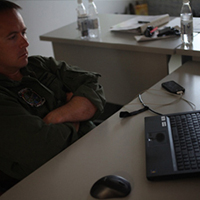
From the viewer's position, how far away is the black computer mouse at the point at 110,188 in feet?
2.90

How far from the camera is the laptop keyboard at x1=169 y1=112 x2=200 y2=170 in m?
0.93

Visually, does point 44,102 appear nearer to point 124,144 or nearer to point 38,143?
A: point 38,143

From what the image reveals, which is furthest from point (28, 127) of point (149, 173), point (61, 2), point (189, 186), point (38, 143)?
point (61, 2)

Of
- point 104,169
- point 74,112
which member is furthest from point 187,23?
point 104,169

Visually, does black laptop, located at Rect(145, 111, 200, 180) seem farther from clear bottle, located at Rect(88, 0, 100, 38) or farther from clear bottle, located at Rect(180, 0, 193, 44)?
clear bottle, located at Rect(88, 0, 100, 38)

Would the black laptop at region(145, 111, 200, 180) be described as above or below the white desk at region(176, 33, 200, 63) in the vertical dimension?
below

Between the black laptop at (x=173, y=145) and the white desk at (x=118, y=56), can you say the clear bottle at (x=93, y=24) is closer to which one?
the white desk at (x=118, y=56)

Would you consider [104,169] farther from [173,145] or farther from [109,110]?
[109,110]

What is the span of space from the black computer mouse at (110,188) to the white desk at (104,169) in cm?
2

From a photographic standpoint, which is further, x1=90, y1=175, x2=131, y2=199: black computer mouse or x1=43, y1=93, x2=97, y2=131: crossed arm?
x1=43, y1=93, x2=97, y2=131: crossed arm

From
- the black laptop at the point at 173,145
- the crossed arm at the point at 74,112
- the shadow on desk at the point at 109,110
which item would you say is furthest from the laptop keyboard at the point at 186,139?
the shadow on desk at the point at 109,110

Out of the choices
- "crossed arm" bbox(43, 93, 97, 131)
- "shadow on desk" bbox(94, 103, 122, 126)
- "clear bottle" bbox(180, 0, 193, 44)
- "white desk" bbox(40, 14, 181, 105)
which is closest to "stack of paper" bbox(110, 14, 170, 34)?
"white desk" bbox(40, 14, 181, 105)

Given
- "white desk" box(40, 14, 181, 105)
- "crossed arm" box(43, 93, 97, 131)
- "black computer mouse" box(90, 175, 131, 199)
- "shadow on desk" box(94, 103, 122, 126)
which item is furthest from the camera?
"shadow on desk" box(94, 103, 122, 126)

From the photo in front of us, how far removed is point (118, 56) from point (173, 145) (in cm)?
117
